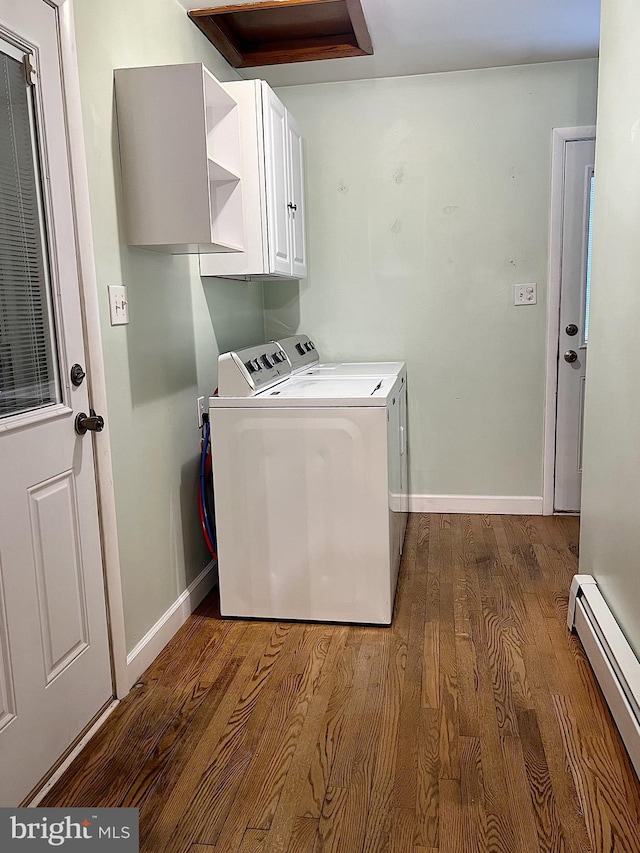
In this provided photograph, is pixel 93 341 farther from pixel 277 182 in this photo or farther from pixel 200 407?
pixel 277 182

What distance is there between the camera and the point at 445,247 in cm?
358

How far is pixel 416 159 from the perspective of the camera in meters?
3.54

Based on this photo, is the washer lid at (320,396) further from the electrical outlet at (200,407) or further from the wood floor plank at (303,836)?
the wood floor plank at (303,836)

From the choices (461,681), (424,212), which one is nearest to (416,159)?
Result: (424,212)

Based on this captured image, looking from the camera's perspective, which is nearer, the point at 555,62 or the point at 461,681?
the point at 461,681

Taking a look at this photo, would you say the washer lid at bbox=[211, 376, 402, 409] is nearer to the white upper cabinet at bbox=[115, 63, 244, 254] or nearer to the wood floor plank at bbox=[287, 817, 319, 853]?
the white upper cabinet at bbox=[115, 63, 244, 254]

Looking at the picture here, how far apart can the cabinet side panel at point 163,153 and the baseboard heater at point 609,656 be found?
1.68m

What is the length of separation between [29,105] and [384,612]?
194 centimetres

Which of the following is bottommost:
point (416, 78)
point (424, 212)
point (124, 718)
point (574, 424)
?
point (124, 718)

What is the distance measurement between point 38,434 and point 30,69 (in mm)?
877

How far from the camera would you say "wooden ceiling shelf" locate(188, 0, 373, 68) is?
8.80 feet

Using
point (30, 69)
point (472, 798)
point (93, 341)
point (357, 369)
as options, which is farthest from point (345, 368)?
point (472, 798)

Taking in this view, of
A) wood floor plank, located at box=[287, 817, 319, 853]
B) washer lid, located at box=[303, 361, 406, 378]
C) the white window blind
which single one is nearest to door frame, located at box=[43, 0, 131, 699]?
the white window blind

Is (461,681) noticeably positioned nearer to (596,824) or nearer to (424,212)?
(596,824)
